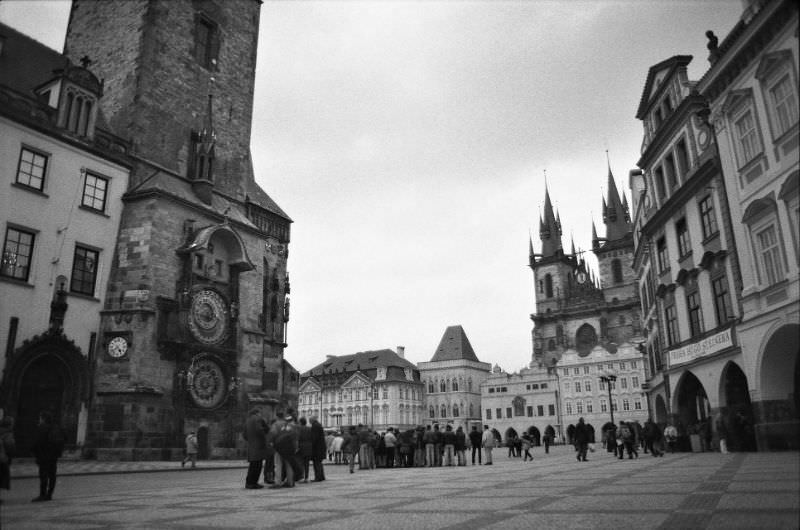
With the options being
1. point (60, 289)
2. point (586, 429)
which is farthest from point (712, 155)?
point (60, 289)

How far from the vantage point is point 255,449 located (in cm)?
1255

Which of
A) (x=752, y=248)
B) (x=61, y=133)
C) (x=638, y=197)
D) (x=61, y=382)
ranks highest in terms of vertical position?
(x=638, y=197)

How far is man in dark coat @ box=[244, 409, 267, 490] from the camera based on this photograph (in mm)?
12312

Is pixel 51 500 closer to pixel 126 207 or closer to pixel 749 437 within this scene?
pixel 126 207

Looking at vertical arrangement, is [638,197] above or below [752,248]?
above

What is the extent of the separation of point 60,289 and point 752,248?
22497 mm

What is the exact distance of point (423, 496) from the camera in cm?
936

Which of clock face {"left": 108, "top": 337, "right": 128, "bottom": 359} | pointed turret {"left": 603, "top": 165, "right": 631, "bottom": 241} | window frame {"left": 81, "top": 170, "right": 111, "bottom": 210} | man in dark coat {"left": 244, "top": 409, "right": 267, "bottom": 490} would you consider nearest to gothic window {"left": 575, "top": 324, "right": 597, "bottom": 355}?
pointed turret {"left": 603, "top": 165, "right": 631, "bottom": 241}

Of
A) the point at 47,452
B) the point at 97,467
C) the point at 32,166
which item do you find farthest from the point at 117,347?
the point at 47,452

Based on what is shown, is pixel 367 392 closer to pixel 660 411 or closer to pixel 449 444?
pixel 660 411

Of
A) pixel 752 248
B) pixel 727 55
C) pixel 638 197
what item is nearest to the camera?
pixel 727 55

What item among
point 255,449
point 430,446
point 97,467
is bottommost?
point 97,467

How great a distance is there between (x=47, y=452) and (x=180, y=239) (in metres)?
15.7

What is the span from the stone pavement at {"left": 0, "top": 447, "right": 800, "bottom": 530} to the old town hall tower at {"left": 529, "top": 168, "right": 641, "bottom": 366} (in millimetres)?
78730
